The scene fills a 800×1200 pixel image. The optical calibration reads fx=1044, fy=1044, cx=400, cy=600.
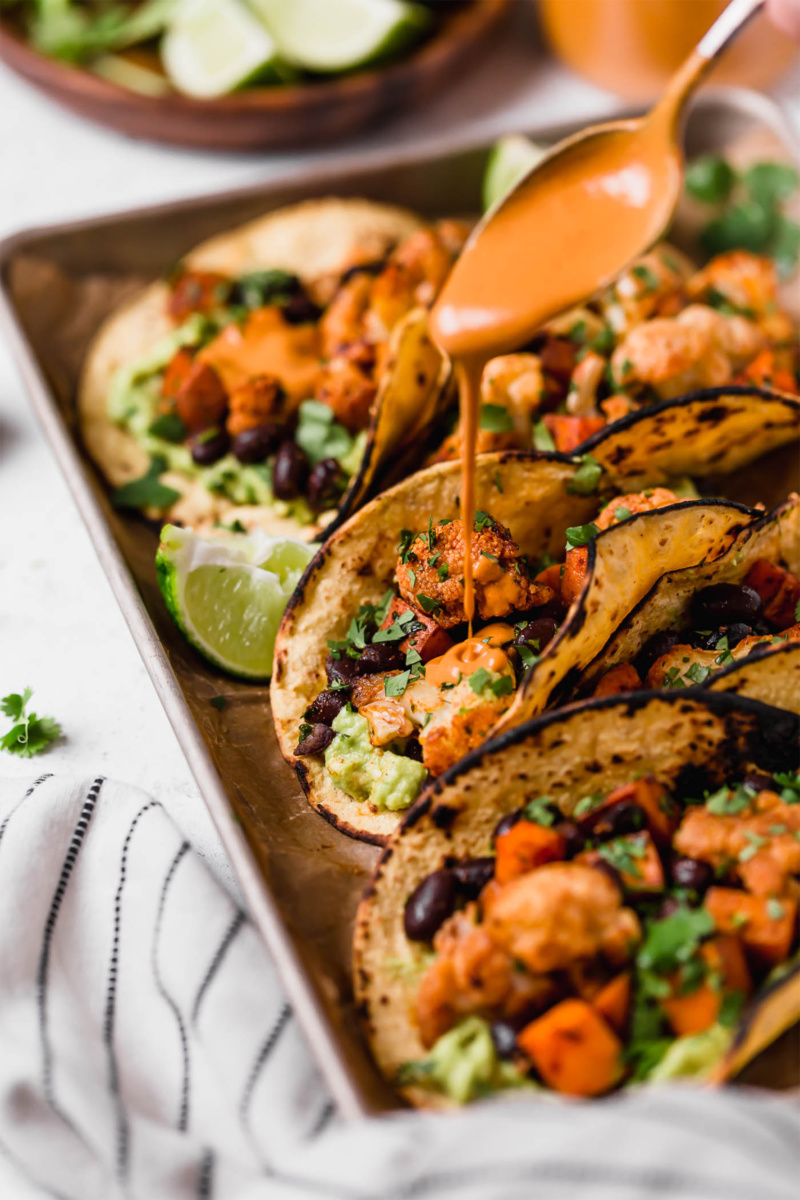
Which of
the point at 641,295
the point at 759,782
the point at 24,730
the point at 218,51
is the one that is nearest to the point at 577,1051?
the point at 759,782

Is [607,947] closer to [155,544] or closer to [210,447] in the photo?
[155,544]

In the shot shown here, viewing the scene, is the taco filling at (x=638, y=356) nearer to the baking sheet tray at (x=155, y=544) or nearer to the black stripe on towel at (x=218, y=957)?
the baking sheet tray at (x=155, y=544)

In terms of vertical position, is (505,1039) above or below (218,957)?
above

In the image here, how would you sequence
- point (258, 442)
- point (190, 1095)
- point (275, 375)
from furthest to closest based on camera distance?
point (275, 375)
point (258, 442)
point (190, 1095)

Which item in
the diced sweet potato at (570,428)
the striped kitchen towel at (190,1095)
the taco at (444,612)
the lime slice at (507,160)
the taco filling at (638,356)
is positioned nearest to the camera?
the striped kitchen towel at (190,1095)

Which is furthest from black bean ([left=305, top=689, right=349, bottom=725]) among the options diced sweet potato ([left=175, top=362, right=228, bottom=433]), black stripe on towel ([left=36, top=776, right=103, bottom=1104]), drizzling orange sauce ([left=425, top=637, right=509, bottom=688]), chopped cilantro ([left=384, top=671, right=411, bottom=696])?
diced sweet potato ([left=175, top=362, right=228, bottom=433])

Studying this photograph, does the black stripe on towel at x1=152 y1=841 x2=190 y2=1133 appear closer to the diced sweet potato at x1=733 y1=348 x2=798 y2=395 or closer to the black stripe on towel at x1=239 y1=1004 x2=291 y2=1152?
the black stripe on towel at x1=239 y1=1004 x2=291 y2=1152

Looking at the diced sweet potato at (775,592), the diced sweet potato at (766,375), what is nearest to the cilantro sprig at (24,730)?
the diced sweet potato at (775,592)
